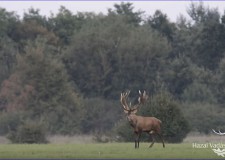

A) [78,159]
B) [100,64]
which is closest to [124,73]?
[100,64]

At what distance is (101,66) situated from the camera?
286 feet

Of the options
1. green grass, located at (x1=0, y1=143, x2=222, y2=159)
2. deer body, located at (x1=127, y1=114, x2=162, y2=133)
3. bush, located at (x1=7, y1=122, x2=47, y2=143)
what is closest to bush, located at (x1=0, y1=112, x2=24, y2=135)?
bush, located at (x1=7, y1=122, x2=47, y2=143)

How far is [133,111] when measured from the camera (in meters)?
36.7

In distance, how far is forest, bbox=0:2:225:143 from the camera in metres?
75.1

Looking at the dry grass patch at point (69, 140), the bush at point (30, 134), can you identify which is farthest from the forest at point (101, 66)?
the bush at point (30, 134)

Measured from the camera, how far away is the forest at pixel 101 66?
7512 cm

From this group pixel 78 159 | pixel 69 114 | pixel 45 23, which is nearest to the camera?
pixel 78 159

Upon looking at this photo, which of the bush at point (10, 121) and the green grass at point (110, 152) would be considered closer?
the green grass at point (110, 152)

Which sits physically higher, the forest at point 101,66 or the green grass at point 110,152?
the forest at point 101,66

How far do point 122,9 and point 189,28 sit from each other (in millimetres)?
8762

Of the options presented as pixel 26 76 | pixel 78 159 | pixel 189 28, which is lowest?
pixel 78 159

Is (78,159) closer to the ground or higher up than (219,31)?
closer to the ground

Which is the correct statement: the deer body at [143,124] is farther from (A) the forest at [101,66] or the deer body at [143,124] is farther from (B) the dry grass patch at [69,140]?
(A) the forest at [101,66]

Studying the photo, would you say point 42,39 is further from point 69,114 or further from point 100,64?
point 69,114
